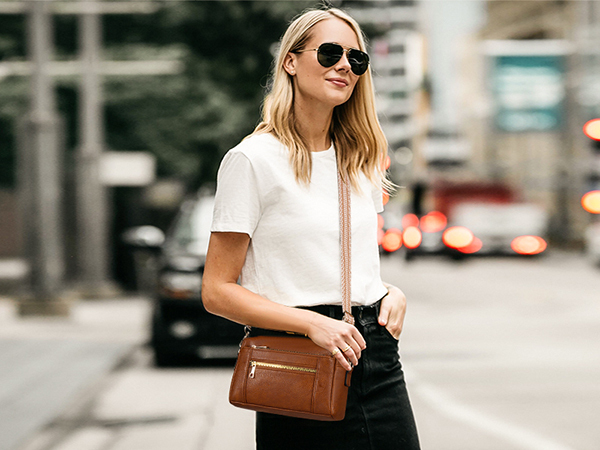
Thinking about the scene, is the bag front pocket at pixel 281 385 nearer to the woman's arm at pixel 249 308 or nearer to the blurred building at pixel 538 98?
the woman's arm at pixel 249 308

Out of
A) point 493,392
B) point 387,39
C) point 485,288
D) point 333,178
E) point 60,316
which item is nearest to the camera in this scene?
point 333,178

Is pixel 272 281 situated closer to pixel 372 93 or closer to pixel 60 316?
pixel 372 93

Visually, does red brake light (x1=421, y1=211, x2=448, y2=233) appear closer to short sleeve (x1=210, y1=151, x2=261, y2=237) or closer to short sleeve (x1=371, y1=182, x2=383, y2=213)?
short sleeve (x1=371, y1=182, x2=383, y2=213)

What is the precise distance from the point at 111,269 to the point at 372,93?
17687 mm

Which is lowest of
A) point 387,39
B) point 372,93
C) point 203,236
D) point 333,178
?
point 203,236

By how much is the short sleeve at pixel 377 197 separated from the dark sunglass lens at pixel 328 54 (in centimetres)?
37

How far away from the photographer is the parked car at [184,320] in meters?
9.52

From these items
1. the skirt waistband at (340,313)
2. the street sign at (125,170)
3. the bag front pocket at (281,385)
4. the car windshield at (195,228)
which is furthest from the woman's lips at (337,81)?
the street sign at (125,170)

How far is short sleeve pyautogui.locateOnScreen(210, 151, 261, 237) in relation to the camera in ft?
7.84

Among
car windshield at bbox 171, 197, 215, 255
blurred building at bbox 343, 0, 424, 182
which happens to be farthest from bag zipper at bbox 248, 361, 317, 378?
blurred building at bbox 343, 0, 424, 182

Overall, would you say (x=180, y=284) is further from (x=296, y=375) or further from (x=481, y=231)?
(x=481, y=231)

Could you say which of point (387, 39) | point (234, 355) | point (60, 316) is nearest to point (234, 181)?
point (234, 355)

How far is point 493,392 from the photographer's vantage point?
8.02 metres

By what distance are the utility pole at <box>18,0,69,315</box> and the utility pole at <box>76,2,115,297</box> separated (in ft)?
11.6
